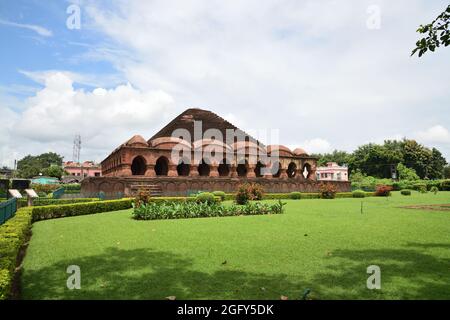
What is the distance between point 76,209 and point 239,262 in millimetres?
11890

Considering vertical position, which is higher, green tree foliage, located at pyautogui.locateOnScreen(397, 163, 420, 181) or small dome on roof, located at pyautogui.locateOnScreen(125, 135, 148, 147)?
small dome on roof, located at pyautogui.locateOnScreen(125, 135, 148, 147)

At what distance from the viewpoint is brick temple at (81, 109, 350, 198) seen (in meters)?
25.7

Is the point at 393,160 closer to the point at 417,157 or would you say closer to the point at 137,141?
the point at 417,157

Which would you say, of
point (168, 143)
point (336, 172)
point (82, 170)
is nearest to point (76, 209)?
point (168, 143)

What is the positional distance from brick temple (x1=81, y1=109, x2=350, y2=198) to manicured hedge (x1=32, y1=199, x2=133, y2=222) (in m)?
4.60

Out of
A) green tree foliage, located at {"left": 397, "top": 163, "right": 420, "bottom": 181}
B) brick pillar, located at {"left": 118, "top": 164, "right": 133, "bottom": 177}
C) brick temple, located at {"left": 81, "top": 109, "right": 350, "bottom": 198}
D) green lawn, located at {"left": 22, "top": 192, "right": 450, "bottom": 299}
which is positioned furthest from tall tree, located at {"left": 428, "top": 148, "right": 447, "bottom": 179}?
green lawn, located at {"left": 22, "top": 192, "right": 450, "bottom": 299}

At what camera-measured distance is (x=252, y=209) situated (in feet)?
49.7

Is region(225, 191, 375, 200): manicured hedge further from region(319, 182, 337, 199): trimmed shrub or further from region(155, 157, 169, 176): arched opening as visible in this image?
region(155, 157, 169, 176): arched opening

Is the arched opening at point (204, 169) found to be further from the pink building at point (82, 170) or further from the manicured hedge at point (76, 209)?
the pink building at point (82, 170)

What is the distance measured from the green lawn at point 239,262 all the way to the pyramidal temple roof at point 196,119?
2453cm

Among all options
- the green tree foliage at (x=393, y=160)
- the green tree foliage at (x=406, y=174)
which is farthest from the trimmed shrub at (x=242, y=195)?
the green tree foliage at (x=406, y=174)

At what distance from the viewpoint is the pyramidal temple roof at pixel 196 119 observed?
112ft

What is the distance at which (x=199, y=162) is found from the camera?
100 ft
